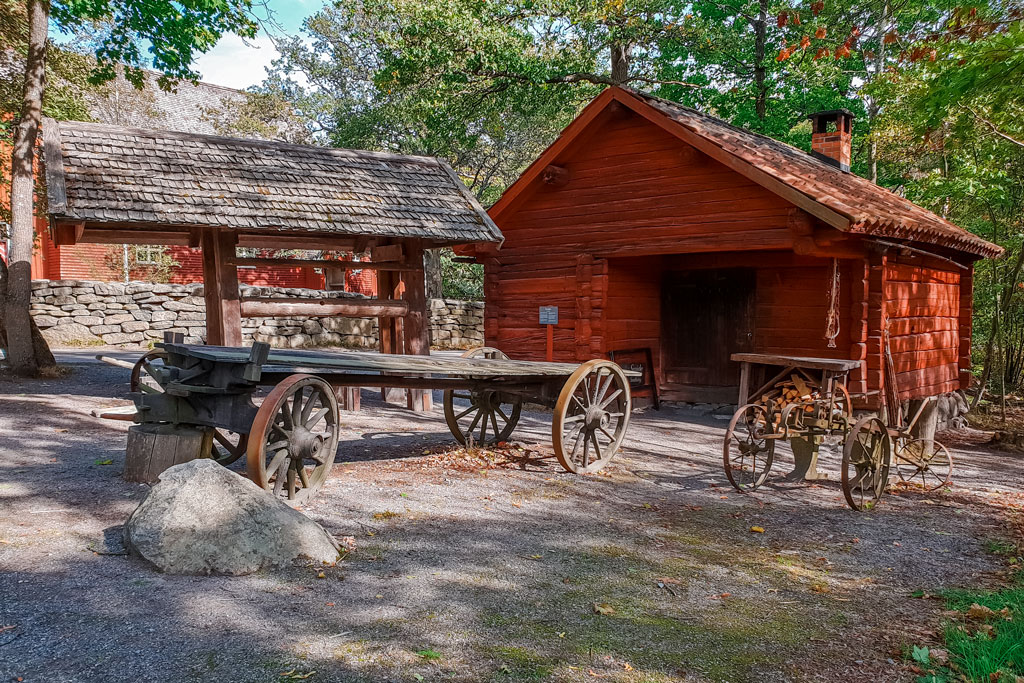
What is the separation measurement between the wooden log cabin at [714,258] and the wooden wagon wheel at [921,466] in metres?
1.66

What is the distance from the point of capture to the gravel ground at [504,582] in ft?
12.3

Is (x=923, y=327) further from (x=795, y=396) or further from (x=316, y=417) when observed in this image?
(x=316, y=417)

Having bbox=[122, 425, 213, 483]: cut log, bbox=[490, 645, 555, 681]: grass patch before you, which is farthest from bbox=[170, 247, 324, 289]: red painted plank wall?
bbox=[490, 645, 555, 681]: grass patch

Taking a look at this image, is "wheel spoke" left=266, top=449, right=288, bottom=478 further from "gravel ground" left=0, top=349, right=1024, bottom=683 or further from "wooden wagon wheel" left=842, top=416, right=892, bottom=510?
"wooden wagon wheel" left=842, top=416, right=892, bottom=510

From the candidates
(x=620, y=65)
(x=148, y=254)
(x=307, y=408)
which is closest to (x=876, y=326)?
(x=307, y=408)

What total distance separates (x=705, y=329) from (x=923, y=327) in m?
3.57

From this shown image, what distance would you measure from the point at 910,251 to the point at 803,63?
9939 mm

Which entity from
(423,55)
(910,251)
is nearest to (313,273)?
(423,55)

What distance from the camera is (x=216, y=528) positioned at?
15.8 ft

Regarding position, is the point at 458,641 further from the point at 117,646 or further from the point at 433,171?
the point at 433,171

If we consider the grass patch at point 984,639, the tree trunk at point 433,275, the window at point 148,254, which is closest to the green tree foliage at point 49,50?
the window at point 148,254

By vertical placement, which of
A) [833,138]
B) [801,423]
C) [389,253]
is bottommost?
[801,423]

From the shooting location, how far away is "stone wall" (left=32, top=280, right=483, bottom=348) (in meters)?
19.4

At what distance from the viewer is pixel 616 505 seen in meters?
7.06
